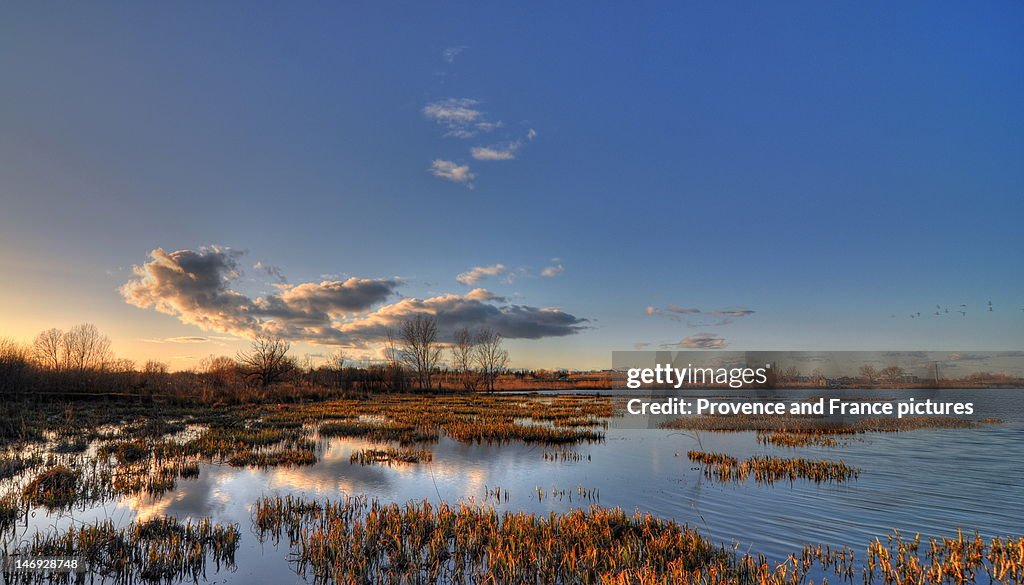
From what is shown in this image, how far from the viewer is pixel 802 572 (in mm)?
8227

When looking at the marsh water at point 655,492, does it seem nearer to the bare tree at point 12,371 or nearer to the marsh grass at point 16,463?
the marsh grass at point 16,463

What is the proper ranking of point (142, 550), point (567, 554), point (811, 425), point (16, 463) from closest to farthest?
point (567, 554)
point (142, 550)
point (16, 463)
point (811, 425)

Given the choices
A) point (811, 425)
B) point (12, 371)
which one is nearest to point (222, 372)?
point (12, 371)

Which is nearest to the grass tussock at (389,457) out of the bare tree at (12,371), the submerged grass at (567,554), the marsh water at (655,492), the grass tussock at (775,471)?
the marsh water at (655,492)

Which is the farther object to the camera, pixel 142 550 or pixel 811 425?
pixel 811 425

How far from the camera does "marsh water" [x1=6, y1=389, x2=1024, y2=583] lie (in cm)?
1048

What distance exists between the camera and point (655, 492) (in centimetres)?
1430

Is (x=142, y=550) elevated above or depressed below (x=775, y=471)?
above

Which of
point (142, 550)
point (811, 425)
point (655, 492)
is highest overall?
point (142, 550)

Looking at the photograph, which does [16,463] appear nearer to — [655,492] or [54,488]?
[54,488]

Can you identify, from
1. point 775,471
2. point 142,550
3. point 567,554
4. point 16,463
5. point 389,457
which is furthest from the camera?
point 389,457

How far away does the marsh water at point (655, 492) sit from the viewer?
1048 cm

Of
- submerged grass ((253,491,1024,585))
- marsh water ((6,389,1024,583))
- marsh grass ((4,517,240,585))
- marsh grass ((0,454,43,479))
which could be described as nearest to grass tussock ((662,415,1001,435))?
marsh water ((6,389,1024,583))

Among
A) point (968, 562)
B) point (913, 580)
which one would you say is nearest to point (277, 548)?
point (913, 580)
